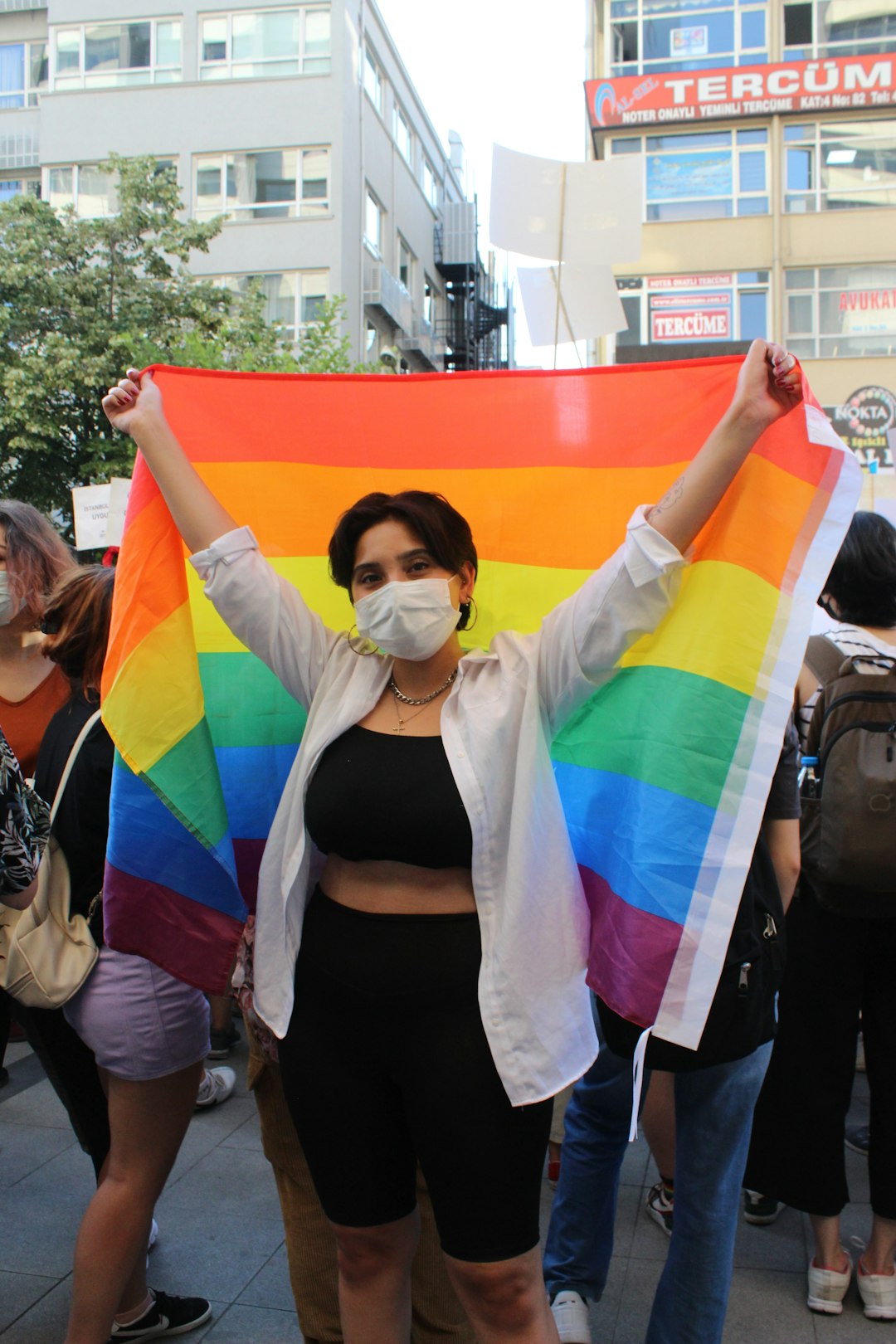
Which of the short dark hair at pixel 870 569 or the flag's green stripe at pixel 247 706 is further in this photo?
the short dark hair at pixel 870 569

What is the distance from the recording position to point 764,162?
24.9 metres

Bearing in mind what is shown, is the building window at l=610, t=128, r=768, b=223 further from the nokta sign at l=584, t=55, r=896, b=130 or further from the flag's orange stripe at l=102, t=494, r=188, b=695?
the flag's orange stripe at l=102, t=494, r=188, b=695

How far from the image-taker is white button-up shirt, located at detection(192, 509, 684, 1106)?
1.84m

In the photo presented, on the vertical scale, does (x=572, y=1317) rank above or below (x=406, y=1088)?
below

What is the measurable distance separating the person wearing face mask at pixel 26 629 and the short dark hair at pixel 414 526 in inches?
49.8

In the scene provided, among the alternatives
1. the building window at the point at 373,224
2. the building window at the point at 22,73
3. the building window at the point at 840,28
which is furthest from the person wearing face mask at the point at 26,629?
the building window at the point at 22,73

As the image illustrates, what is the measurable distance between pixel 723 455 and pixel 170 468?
3.47 feet

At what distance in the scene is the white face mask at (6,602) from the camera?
302 centimetres

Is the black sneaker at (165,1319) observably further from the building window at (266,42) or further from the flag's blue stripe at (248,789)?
the building window at (266,42)

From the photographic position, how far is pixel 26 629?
3166 millimetres

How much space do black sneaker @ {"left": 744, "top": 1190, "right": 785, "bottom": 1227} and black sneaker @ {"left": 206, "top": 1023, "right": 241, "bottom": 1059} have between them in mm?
2298

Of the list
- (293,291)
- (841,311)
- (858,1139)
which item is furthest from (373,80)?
(858,1139)

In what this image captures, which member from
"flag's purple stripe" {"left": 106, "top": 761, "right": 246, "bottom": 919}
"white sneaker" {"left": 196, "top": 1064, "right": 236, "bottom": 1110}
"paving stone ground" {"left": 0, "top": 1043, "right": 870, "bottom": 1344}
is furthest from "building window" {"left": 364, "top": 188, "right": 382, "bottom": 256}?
"flag's purple stripe" {"left": 106, "top": 761, "right": 246, "bottom": 919}

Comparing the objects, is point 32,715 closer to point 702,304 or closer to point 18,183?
point 702,304
